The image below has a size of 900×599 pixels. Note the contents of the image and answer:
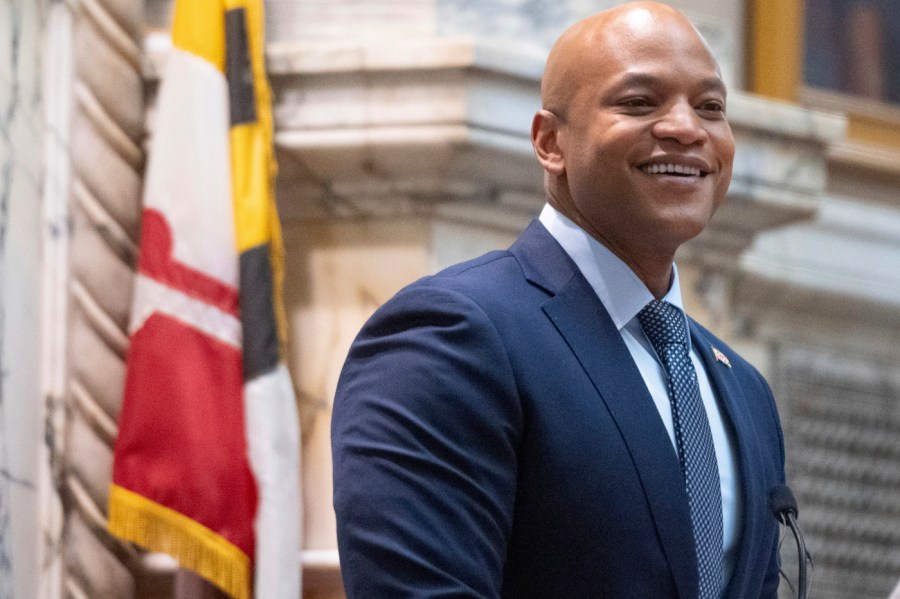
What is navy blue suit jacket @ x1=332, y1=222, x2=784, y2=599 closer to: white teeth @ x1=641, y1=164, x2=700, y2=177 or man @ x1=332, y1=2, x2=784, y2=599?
man @ x1=332, y1=2, x2=784, y2=599

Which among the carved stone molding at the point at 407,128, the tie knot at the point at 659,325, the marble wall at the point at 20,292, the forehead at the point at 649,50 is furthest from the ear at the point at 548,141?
the marble wall at the point at 20,292

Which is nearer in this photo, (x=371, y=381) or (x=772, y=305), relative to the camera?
(x=371, y=381)

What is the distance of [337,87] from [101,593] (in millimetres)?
1358

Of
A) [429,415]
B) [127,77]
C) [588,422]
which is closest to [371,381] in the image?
[429,415]

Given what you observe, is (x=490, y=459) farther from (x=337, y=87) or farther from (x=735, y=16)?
(x=735, y=16)

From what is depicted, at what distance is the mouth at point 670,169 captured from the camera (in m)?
1.81

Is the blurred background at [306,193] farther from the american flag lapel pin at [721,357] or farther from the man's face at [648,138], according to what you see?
the man's face at [648,138]

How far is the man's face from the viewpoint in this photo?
1.81m

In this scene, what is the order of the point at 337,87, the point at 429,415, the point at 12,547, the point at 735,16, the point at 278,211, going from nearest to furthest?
the point at 429,415 < the point at 12,547 < the point at 337,87 < the point at 278,211 < the point at 735,16

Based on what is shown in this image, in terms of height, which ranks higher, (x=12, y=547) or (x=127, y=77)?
(x=127, y=77)

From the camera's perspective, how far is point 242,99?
3.46 m

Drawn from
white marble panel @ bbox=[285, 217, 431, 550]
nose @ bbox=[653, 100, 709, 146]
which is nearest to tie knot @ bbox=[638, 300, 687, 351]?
nose @ bbox=[653, 100, 709, 146]

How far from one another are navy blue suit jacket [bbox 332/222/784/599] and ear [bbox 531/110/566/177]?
229 millimetres

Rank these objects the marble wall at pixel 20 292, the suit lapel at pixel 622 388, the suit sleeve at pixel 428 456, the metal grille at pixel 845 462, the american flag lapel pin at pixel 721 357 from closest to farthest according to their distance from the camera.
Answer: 1. the suit sleeve at pixel 428 456
2. the suit lapel at pixel 622 388
3. the american flag lapel pin at pixel 721 357
4. the marble wall at pixel 20 292
5. the metal grille at pixel 845 462
